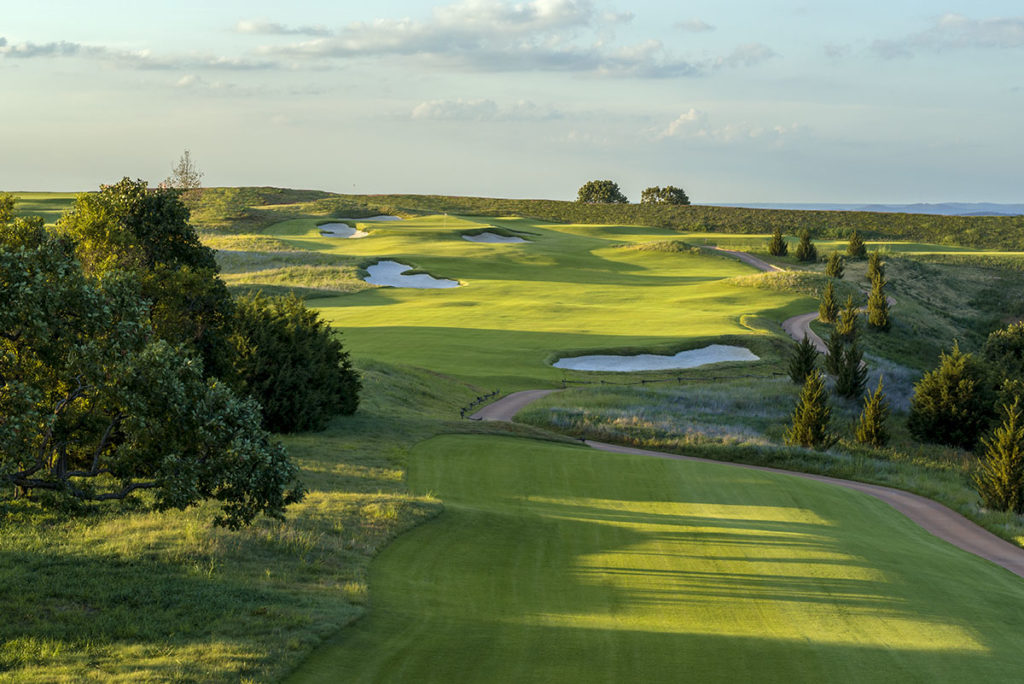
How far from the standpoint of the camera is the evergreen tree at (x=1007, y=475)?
2833 centimetres

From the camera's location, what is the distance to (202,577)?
46.3 feet

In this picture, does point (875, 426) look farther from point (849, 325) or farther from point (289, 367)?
point (289, 367)

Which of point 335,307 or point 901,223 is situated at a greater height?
point 901,223

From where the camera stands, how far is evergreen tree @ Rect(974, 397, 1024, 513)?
2833cm

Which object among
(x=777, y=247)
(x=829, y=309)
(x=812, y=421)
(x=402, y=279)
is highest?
(x=777, y=247)

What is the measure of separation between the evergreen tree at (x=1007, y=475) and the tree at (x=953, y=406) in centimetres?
1013

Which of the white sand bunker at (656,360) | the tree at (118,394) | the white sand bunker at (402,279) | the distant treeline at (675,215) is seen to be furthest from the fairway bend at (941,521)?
the distant treeline at (675,215)

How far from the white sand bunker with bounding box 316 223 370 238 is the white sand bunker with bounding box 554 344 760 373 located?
67570 mm

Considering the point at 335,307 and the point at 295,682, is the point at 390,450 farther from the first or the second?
the point at 335,307

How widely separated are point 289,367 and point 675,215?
138760 millimetres

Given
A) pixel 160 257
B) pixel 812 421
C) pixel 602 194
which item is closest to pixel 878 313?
pixel 812 421

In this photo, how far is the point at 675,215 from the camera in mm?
160750

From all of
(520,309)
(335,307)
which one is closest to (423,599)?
(520,309)

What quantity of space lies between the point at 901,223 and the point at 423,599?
154m
